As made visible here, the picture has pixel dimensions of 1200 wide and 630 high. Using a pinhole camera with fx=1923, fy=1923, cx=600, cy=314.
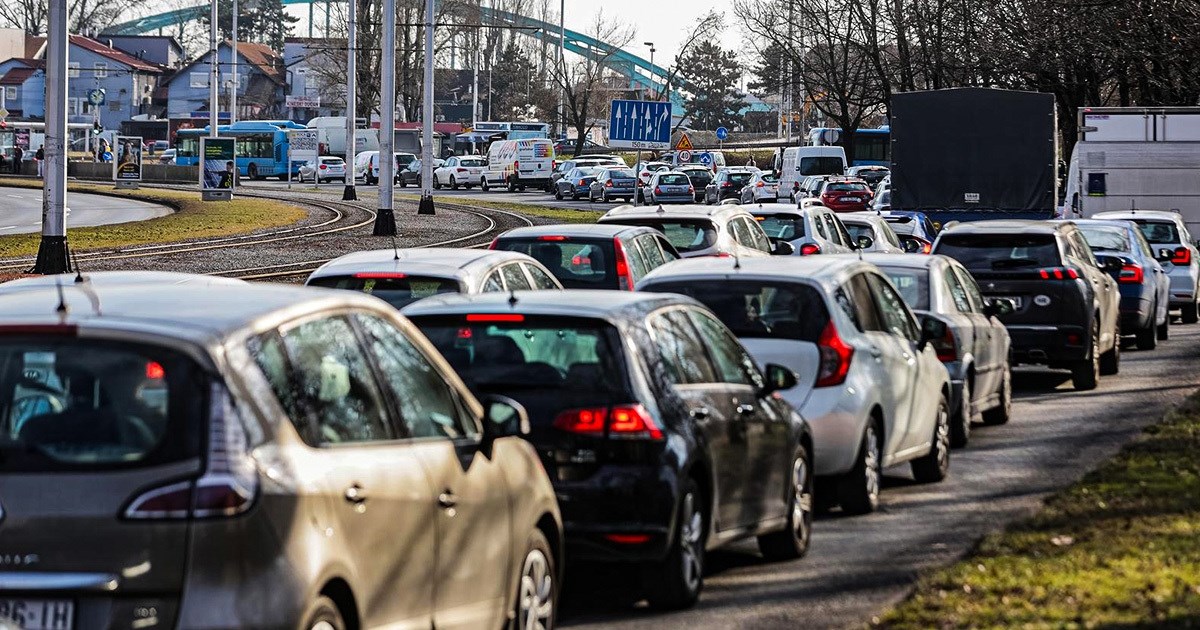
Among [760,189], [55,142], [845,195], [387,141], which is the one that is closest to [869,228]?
[55,142]

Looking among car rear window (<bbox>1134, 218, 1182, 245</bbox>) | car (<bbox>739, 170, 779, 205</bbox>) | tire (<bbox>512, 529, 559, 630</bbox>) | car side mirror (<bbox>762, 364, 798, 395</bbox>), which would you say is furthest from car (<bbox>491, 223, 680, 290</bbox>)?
car (<bbox>739, 170, 779, 205</bbox>)

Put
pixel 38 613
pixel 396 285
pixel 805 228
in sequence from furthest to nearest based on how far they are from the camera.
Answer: pixel 805 228 → pixel 396 285 → pixel 38 613

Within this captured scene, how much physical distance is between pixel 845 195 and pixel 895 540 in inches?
1704

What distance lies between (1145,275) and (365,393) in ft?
61.9

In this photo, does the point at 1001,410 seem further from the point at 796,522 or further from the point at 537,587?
the point at 537,587

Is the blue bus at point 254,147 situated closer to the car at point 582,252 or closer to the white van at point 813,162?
the white van at point 813,162

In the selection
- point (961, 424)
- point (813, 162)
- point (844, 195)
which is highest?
point (813, 162)

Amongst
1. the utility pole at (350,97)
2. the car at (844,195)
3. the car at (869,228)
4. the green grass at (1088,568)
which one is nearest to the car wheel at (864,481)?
the green grass at (1088,568)

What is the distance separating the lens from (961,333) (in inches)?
559

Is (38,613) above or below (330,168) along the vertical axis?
below

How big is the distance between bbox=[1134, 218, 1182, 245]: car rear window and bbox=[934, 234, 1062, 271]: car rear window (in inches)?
412

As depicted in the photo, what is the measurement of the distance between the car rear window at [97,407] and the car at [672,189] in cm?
5834

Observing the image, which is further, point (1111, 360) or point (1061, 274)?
point (1111, 360)

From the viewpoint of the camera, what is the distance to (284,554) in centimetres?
478
